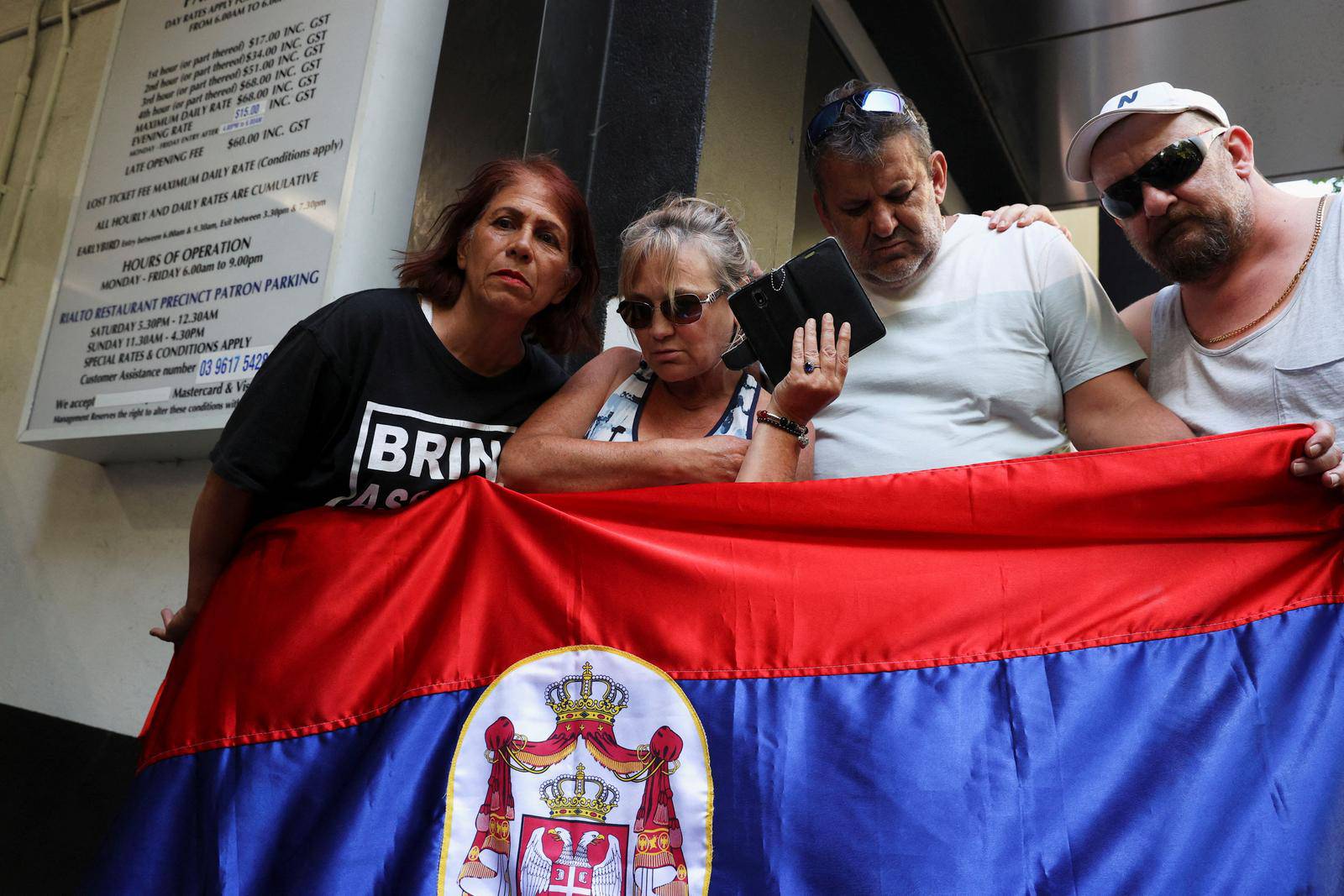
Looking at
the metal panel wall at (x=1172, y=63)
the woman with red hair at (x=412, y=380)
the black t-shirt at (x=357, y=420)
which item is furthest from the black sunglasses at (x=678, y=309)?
the metal panel wall at (x=1172, y=63)

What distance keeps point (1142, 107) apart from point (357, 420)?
1565mm

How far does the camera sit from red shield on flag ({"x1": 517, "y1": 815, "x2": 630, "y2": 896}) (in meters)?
1.70

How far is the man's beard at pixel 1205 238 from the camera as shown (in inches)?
77.8

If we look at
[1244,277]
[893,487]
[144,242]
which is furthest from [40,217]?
[1244,277]

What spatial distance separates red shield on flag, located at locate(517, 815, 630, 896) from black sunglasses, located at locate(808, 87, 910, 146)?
4.62 ft

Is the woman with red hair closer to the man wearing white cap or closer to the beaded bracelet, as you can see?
the beaded bracelet

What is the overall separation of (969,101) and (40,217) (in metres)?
4.29

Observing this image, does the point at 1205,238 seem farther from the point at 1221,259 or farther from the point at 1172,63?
the point at 1172,63

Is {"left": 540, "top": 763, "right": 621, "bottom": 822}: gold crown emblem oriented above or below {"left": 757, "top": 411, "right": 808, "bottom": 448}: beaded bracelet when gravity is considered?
below

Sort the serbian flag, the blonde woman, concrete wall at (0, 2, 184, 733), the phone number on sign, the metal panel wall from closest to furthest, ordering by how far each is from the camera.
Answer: the serbian flag, the blonde woman, the phone number on sign, concrete wall at (0, 2, 184, 733), the metal panel wall

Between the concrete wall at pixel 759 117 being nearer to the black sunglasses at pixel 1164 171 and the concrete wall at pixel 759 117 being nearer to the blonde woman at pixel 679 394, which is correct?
the blonde woman at pixel 679 394

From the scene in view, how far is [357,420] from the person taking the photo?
7.18 ft

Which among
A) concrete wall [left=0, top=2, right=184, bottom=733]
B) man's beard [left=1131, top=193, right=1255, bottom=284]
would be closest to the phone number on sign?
concrete wall [left=0, top=2, right=184, bottom=733]

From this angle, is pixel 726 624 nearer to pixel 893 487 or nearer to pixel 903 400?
pixel 893 487
